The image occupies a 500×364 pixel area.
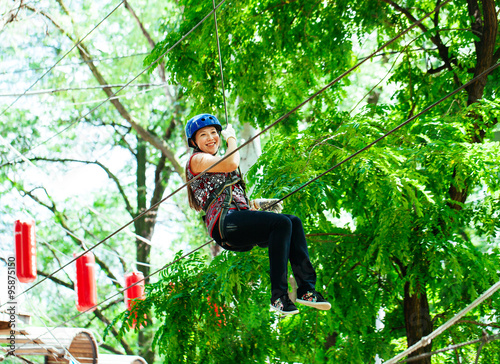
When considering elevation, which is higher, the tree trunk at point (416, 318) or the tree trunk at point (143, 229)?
the tree trunk at point (143, 229)

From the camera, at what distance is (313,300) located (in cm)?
354

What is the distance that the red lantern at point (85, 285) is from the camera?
30.1 ft

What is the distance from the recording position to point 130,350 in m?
15.2

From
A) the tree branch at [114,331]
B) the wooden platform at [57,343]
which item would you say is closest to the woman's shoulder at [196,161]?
the wooden platform at [57,343]

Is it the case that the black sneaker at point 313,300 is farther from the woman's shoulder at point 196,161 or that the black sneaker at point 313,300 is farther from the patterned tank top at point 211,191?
the woman's shoulder at point 196,161

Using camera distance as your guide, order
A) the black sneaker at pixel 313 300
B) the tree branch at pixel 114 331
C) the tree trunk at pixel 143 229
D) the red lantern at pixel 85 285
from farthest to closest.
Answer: the tree trunk at pixel 143 229 → the tree branch at pixel 114 331 → the red lantern at pixel 85 285 → the black sneaker at pixel 313 300

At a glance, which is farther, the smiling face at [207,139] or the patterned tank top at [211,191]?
→ the smiling face at [207,139]

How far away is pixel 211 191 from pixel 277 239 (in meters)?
0.57

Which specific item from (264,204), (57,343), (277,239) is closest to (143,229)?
(57,343)

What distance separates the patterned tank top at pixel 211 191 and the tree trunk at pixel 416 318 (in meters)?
2.91

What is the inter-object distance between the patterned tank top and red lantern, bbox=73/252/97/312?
584 centimetres

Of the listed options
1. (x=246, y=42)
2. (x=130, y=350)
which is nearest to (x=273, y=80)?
(x=246, y=42)

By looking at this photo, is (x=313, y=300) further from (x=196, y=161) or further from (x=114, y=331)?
(x=114, y=331)

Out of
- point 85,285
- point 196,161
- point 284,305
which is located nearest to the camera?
point 284,305
